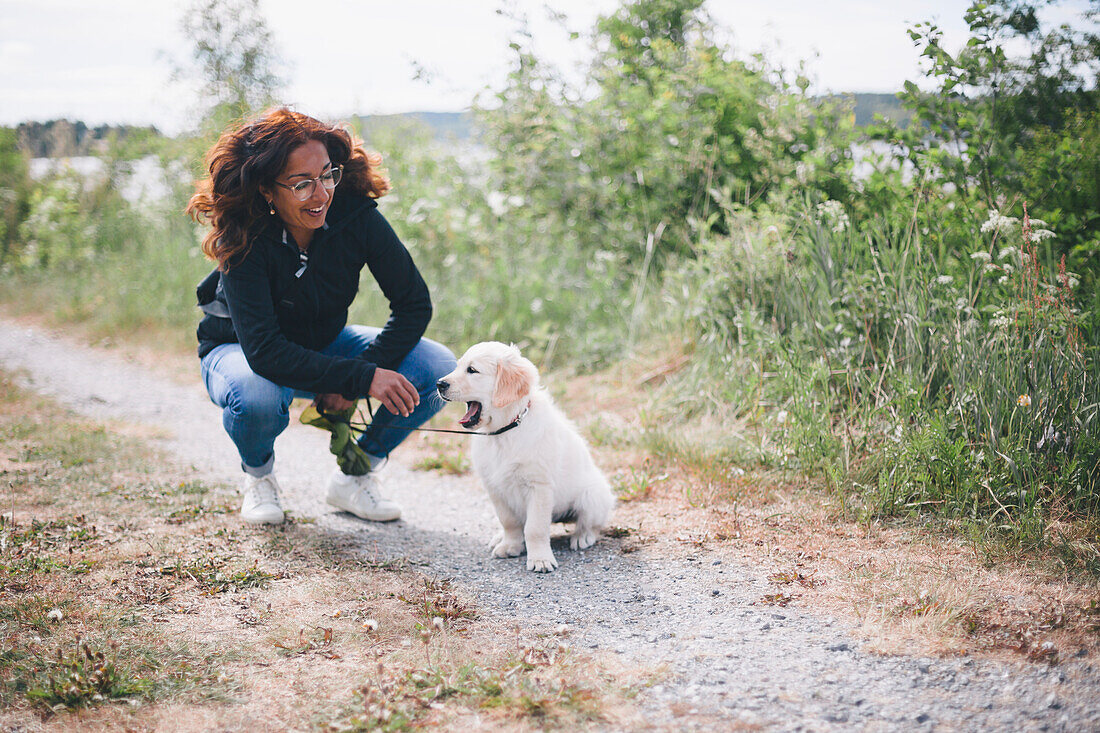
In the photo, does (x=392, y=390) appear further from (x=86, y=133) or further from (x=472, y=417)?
(x=86, y=133)

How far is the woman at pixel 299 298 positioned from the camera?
3.12 metres

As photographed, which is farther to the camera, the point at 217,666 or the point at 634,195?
the point at 634,195

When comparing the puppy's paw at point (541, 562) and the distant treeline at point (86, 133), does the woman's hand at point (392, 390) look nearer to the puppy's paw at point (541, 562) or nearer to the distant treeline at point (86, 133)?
the puppy's paw at point (541, 562)

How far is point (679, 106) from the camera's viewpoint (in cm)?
556

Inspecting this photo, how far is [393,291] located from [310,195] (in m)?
0.56

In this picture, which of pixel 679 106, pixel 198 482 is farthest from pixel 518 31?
pixel 198 482

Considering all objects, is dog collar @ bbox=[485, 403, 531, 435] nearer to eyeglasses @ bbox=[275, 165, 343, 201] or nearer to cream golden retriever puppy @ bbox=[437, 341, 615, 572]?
cream golden retriever puppy @ bbox=[437, 341, 615, 572]

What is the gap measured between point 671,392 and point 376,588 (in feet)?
7.74

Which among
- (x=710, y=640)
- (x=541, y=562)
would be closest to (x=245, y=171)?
(x=541, y=562)

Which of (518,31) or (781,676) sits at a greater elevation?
(518,31)

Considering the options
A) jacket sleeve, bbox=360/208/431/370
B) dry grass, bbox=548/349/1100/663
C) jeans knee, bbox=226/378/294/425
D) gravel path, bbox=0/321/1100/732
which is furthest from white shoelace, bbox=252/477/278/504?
dry grass, bbox=548/349/1100/663

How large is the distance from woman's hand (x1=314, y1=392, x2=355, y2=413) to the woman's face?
2.37 ft

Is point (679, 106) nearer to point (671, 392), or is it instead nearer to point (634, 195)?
point (634, 195)

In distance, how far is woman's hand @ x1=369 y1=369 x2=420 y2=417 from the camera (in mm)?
3152
